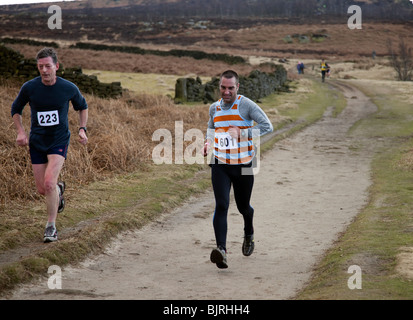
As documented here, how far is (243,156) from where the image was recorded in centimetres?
667

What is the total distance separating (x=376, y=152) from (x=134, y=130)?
7.49 m

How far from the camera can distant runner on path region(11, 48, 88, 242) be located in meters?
6.95

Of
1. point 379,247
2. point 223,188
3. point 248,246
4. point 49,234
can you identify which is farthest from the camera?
point 379,247

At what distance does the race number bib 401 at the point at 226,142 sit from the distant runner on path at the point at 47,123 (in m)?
1.75

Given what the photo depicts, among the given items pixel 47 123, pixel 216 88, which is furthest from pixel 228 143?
pixel 216 88

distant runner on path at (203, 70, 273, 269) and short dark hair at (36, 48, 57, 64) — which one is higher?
short dark hair at (36, 48, 57, 64)

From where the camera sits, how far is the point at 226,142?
6.61m

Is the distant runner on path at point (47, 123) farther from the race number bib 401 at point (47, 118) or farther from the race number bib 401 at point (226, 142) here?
the race number bib 401 at point (226, 142)

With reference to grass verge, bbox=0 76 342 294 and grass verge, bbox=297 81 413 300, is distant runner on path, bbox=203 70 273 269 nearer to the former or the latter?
grass verge, bbox=297 81 413 300

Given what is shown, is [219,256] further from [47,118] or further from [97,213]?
[97,213]

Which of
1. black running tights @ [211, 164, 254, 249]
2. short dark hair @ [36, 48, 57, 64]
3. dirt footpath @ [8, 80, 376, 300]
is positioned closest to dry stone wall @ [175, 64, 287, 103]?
dirt footpath @ [8, 80, 376, 300]

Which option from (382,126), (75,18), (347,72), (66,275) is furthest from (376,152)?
(75,18)

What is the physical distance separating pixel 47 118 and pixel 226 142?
7.12 ft

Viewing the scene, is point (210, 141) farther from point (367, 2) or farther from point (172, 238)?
point (367, 2)
